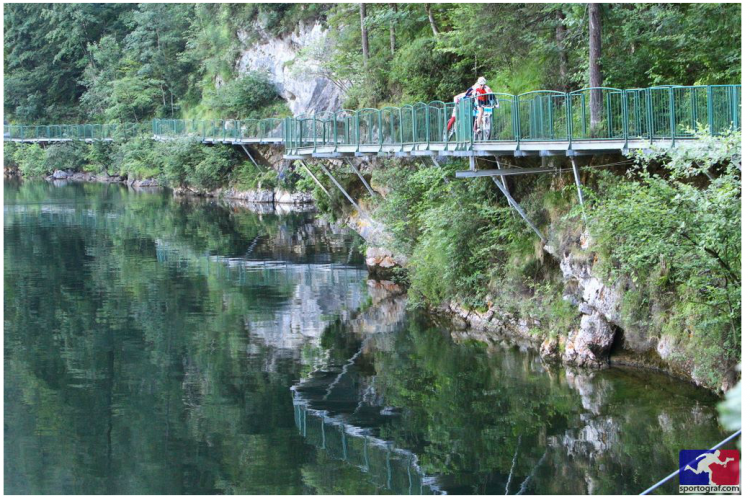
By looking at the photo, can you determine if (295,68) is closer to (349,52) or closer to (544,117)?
(349,52)

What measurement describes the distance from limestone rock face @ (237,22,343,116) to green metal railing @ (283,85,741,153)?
78.2ft

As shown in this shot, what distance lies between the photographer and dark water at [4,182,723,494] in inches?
545

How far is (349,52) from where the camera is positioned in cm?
4012

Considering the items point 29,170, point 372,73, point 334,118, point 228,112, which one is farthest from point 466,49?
point 29,170

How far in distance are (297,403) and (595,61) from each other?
931 centimetres

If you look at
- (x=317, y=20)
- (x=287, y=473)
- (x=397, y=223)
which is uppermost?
(x=317, y=20)

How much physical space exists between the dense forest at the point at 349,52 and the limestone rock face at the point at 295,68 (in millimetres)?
500

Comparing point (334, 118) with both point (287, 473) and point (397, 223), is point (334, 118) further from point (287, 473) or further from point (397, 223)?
point (287, 473)

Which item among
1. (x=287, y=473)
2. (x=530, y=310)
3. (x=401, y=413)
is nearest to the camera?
(x=287, y=473)

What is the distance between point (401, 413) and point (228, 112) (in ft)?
152

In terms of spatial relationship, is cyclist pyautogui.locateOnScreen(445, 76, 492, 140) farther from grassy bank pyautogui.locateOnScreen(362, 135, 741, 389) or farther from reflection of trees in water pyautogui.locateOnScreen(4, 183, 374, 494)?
reflection of trees in water pyautogui.locateOnScreen(4, 183, 374, 494)

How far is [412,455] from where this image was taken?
47.8 ft

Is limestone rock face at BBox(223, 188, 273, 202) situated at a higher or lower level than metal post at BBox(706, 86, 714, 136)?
higher

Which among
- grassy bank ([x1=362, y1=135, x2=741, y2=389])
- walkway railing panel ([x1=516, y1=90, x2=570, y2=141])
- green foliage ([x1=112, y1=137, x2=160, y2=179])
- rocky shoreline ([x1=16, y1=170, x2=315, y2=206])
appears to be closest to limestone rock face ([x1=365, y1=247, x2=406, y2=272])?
grassy bank ([x1=362, y1=135, x2=741, y2=389])
